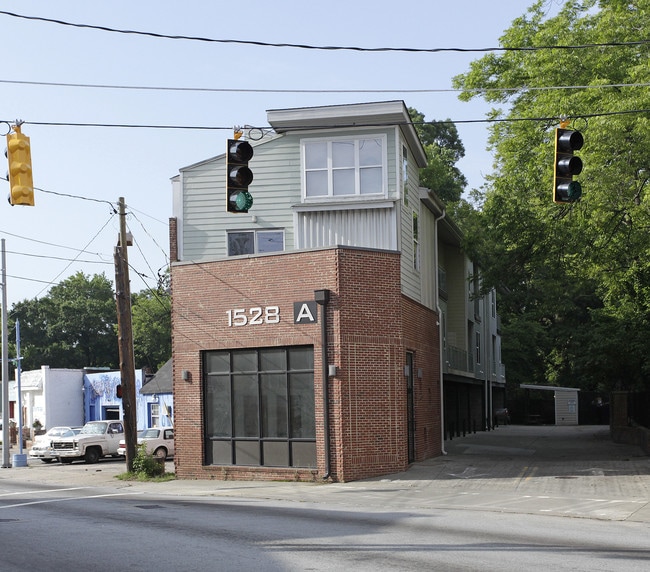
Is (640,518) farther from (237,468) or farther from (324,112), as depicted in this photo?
(324,112)

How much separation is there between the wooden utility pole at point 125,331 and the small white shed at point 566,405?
144 feet

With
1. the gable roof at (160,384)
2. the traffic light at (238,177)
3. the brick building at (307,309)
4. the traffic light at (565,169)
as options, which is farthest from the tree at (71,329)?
the traffic light at (565,169)

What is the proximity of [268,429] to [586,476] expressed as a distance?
8.20 meters

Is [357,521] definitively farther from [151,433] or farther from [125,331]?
[151,433]

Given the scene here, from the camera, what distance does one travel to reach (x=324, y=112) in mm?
26453

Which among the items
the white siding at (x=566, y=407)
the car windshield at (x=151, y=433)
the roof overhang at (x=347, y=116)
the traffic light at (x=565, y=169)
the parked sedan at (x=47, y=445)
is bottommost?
the white siding at (x=566, y=407)

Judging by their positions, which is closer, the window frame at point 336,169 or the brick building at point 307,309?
the brick building at point 307,309

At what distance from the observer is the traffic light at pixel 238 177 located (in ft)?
49.0

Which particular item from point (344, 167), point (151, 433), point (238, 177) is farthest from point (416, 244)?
point (238, 177)

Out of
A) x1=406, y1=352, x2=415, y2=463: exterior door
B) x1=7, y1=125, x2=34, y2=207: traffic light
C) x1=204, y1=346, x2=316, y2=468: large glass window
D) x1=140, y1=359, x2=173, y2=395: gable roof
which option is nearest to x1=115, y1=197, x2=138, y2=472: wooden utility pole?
x1=204, y1=346, x2=316, y2=468: large glass window

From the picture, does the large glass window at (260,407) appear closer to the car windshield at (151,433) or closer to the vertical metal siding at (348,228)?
the vertical metal siding at (348,228)

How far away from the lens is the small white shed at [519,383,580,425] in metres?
65.2

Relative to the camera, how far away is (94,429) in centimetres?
3981

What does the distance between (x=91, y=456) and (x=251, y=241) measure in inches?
620
